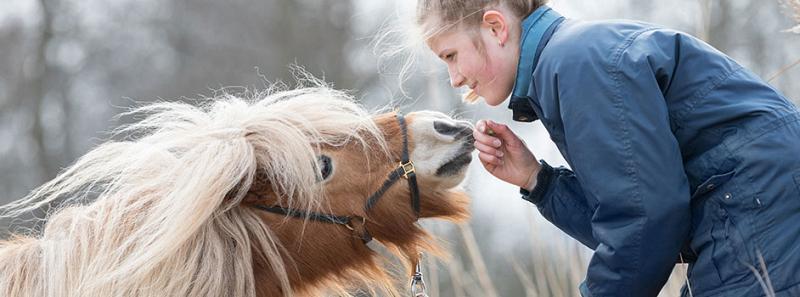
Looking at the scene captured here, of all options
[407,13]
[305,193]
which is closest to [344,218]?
[305,193]

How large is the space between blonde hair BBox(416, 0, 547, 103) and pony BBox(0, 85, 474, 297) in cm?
31

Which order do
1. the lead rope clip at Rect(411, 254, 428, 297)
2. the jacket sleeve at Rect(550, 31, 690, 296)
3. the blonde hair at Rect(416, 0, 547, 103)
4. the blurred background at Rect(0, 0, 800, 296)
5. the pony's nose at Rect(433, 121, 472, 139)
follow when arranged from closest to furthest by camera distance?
the jacket sleeve at Rect(550, 31, 690, 296) → the blonde hair at Rect(416, 0, 547, 103) → the pony's nose at Rect(433, 121, 472, 139) → the lead rope clip at Rect(411, 254, 428, 297) → the blurred background at Rect(0, 0, 800, 296)

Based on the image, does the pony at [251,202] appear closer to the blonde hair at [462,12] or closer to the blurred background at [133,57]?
the blonde hair at [462,12]

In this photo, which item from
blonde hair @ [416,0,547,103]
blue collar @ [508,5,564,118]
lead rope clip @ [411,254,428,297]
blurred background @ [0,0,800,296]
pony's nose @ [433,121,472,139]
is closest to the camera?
blue collar @ [508,5,564,118]

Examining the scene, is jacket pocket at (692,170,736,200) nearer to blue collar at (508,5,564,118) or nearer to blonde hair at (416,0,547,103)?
blue collar at (508,5,564,118)

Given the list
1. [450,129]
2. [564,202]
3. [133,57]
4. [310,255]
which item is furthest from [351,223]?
[133,57]

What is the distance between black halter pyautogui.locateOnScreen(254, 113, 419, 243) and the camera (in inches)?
145

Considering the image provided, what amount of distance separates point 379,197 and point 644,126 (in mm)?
1038

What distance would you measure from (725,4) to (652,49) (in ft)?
31.8

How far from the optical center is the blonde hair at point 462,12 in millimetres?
3504

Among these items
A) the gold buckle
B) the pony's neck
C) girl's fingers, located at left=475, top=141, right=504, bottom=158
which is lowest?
the pony's neck

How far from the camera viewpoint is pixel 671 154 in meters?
3.01

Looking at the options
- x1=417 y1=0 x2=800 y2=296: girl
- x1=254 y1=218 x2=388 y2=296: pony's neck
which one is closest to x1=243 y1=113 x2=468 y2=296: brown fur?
x1=254 y1=218 x2=388 y2=296: pony's neck

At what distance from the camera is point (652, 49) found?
3.13m
